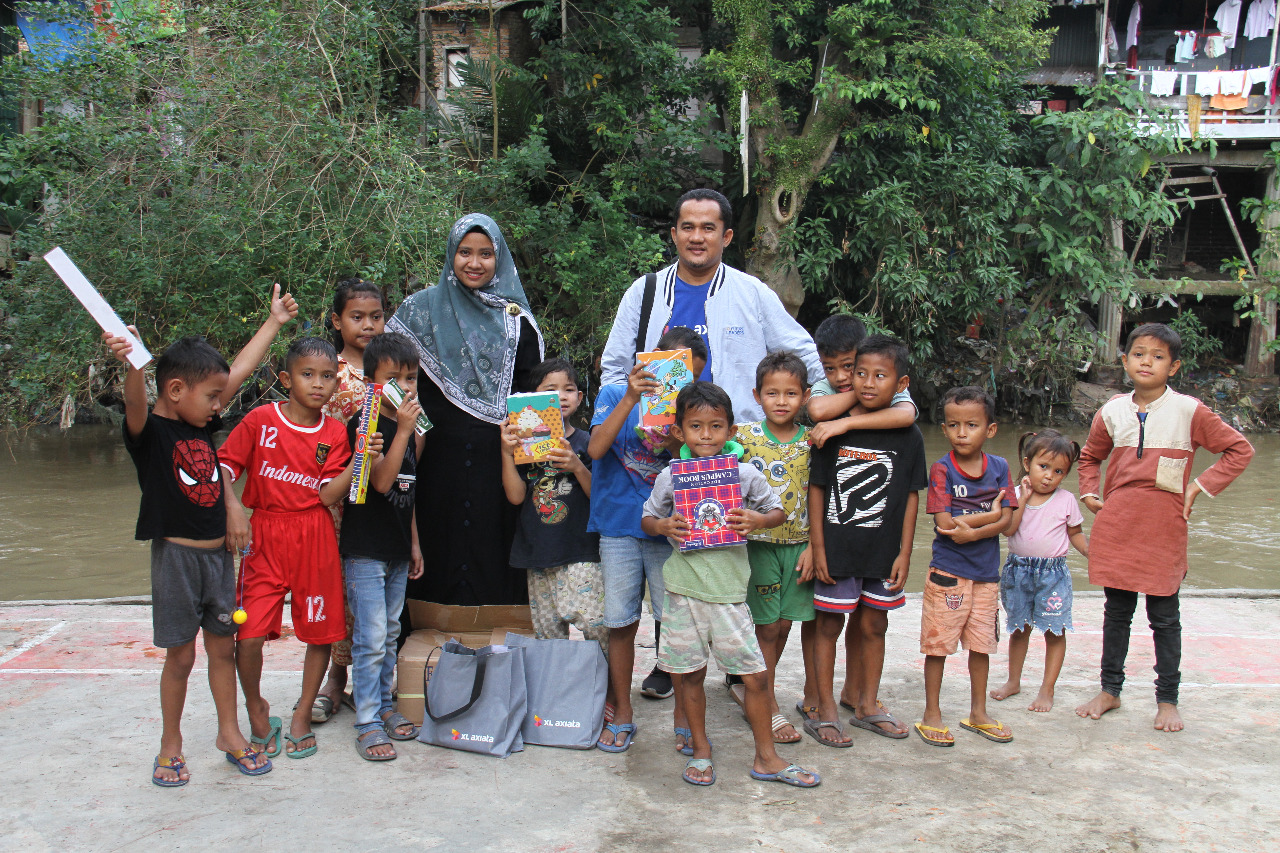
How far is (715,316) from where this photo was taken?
12.2 ft

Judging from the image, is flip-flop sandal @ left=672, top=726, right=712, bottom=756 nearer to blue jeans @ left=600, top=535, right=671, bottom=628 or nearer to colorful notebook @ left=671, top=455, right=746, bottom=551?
blue jeans @ left=600, top=535, right=671, bottom=628

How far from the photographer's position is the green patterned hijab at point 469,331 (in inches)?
151

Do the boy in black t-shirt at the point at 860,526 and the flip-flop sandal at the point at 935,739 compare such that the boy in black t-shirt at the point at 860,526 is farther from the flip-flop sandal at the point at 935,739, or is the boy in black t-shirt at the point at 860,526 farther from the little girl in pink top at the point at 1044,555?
the little girl in pink top at the point at 1044,555

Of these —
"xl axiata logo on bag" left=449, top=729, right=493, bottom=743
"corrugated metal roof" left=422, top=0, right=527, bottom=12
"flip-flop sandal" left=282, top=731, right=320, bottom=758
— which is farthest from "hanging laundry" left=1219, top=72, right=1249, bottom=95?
"flip-flop sandal" left=282, top=731, right=320, bottom=758

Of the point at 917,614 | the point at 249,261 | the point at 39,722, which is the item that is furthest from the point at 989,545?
the point at 249,261

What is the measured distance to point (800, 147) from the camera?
12656 mm

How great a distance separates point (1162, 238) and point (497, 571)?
772 inches

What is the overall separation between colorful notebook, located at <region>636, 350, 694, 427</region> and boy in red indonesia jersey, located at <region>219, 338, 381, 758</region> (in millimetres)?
991

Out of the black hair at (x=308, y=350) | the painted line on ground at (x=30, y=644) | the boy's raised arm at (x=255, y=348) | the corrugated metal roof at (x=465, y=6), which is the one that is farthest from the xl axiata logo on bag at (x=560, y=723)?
the corrugated metal roof at (x=465, y=6)

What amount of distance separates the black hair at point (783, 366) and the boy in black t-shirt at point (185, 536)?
1880mm

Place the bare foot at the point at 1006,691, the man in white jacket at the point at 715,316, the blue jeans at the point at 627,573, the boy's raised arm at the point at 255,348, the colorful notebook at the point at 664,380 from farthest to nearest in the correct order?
the bare foot at the point at 1006,691 < the man in white jacket at the point at 715,316 < the blue jeans at the point at 627,573 < the boy's raised arm at the point at 255,348 < the colorful notebook at the point at 664,380

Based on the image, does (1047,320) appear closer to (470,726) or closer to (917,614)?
(917,614)

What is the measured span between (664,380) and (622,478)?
51 centimetres

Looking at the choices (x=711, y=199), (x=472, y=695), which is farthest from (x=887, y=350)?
(x=472, y=695)
